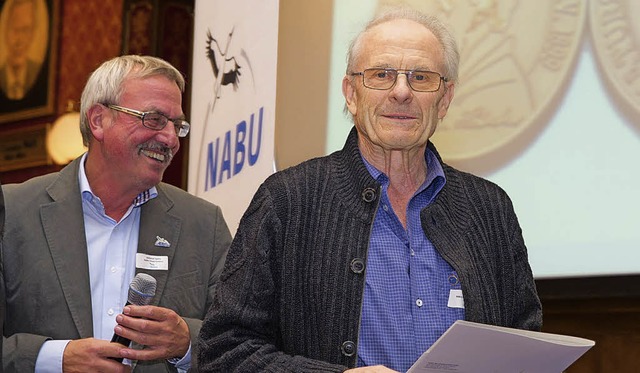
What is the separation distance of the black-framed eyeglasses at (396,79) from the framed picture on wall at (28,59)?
19.0ft

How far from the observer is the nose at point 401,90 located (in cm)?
216

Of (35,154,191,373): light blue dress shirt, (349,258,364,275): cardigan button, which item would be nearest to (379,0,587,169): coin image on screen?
(35,154,191,373): light blue dress shirt

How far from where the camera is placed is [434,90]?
7.25 feet

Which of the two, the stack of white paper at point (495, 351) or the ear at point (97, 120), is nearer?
the stack of white paper at point (495, 351)

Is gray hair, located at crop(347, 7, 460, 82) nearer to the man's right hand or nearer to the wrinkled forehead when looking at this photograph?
the wrinkled forehead

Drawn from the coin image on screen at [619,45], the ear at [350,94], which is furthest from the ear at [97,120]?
the coin image on screen at [619,45]

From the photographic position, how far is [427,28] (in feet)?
7.38

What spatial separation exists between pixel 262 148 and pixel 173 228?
1.52 meters

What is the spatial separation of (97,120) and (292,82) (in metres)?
1.44

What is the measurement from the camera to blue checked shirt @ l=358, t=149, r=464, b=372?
2.02 m

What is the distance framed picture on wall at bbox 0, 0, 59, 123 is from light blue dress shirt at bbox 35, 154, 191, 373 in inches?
184

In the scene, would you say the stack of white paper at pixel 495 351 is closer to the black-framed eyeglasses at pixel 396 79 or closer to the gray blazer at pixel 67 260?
the black-framed eyeglasses at pixel 396 79

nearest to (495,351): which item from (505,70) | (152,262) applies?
(152,262)

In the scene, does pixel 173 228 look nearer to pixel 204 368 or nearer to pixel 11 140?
pixel 204 368
